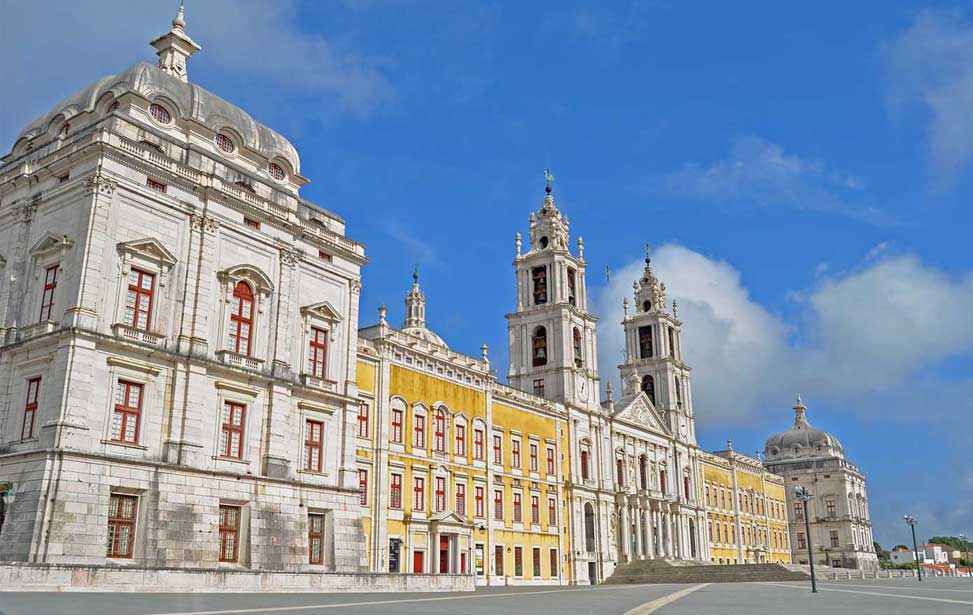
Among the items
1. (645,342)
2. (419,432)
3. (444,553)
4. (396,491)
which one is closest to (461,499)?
(444,553)

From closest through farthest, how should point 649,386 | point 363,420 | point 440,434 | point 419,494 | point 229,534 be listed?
point 229,534
point 363,420
point 419,494
point 440,434
point 649,386

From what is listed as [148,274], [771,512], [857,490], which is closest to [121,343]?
[148,274]

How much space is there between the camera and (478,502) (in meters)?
48.4

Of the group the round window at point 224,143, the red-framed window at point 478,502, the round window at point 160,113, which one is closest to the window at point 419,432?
the red-framed window at point 478,502

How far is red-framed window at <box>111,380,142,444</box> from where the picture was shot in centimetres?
2642

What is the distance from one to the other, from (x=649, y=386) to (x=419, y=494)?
3985 centimetres

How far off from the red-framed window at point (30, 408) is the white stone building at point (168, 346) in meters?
0.07

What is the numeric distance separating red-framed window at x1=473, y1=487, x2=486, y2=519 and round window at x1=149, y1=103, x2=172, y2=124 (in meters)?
25.3

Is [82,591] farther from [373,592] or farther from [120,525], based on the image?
[373,592]

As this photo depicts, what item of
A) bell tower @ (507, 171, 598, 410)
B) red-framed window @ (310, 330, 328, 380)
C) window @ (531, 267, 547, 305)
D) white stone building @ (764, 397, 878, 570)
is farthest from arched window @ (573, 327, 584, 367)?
white stone building @ (764, 397, 878, 570)

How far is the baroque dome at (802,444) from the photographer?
112m

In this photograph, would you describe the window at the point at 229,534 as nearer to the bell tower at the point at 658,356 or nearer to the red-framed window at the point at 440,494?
the red-framed window at the point at 440,494

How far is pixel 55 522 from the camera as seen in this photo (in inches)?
942

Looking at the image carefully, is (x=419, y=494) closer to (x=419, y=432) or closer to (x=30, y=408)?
(x=419, y=432)
